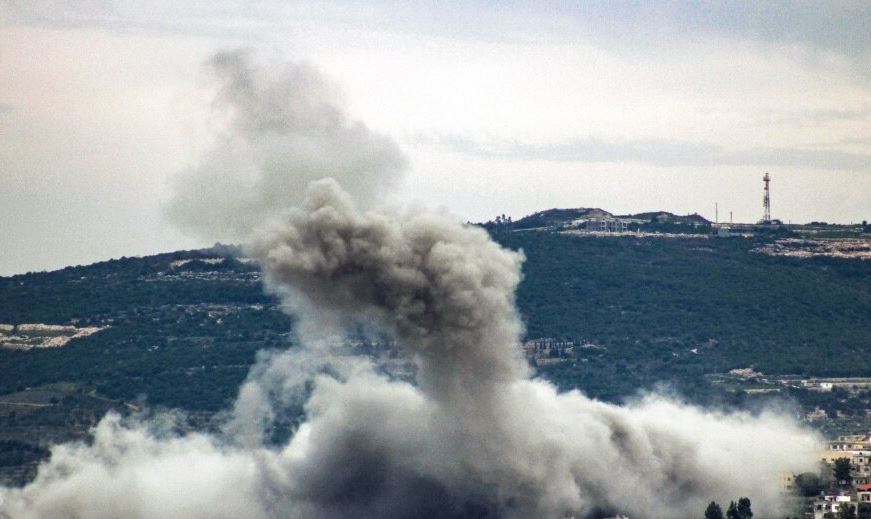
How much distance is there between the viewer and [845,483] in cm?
13000

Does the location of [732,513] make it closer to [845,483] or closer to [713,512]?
[713,512]

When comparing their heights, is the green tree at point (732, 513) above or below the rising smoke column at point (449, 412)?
below

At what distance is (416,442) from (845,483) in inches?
1087

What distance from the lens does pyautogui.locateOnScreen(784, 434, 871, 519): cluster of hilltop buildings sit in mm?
124125

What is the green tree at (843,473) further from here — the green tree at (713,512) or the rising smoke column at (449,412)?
the green tree at (713,512)

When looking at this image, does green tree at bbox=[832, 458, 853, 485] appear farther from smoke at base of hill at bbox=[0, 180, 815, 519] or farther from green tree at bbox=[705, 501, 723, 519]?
green tree at bbox=[705, 501, 723, 519]

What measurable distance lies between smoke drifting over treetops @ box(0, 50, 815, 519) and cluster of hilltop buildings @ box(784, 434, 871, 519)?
2797mm

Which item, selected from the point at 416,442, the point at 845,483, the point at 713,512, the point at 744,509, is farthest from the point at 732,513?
the point at 416,442

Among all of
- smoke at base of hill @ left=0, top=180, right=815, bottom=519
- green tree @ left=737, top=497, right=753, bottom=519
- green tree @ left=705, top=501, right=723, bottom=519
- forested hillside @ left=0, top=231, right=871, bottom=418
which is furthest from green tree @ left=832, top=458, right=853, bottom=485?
forested hillside @ left=0, top=231, right=871, bottom=418

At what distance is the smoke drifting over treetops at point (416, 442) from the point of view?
110375 millimetres

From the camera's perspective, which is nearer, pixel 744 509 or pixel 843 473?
pixel 744 509

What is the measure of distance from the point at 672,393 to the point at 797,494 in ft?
140

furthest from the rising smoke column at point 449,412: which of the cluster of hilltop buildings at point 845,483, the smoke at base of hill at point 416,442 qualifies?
the cluster of hilltop buildings at point 845,483

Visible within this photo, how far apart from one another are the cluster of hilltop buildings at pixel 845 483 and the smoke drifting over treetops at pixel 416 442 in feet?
9.18
